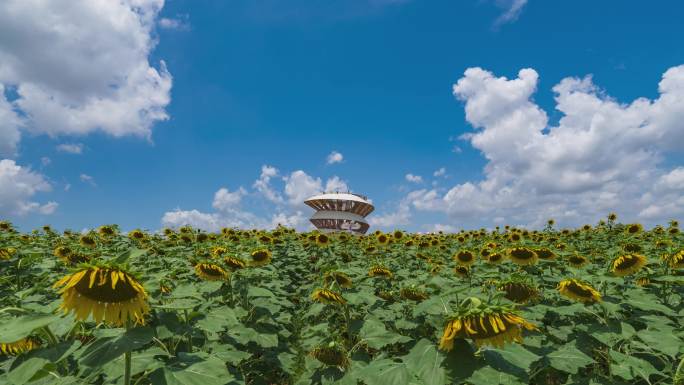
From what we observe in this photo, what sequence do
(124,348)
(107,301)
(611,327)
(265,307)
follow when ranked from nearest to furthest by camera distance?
(124,348) → (107,301) → (611,327) → (265,307)

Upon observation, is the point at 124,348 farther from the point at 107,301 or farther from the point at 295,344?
the point at 295,344

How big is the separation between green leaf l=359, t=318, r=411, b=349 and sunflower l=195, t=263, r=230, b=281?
1.99 meters

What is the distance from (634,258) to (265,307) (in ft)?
16.9

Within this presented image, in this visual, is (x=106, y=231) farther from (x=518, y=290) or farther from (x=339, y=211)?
(x=339, y=211)

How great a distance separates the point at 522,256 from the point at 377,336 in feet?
14.7

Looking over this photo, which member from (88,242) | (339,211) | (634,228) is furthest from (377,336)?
(339,211)

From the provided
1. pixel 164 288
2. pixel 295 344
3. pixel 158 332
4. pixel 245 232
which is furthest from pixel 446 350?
pixel 245 232

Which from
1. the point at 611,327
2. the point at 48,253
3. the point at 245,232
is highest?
the point at 245,232

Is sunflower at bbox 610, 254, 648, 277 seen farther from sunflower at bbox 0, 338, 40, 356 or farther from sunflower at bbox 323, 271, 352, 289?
sunflower at bbox 0, 338, 40, 356

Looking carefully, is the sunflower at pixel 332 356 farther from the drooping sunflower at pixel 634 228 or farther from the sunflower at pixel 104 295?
the drooping sunflower at pixel 634 228

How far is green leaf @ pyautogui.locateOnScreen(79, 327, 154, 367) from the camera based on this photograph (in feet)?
5.87

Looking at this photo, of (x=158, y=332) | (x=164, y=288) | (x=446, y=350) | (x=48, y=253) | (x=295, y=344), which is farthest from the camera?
(x=48, y=253)

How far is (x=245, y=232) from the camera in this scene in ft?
49.9

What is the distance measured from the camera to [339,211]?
42.4 meters
